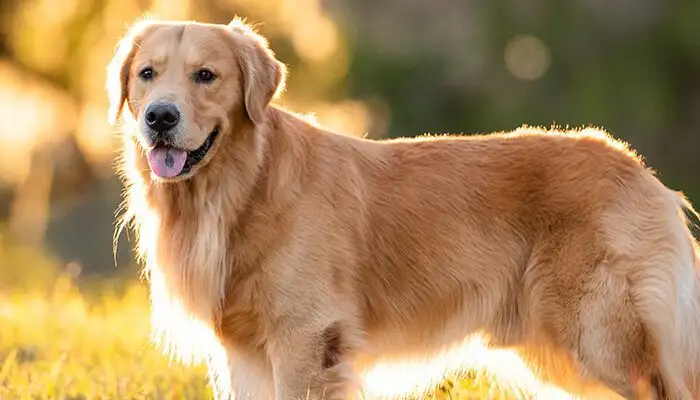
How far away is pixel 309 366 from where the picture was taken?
5.26 meters

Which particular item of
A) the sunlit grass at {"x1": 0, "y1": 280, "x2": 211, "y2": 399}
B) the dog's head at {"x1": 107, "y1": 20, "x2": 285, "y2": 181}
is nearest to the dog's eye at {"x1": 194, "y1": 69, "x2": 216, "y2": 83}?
the dog's head at {"x1": 107, "y1": 20, "x2": 285, "y2": 181}

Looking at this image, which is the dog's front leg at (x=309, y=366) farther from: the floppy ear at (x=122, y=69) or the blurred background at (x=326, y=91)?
the blurred background at (x=326, y=91)

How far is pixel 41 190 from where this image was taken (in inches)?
596

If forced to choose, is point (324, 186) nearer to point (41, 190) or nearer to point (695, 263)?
point (695, 263)

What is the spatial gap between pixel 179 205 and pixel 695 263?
2429 mm

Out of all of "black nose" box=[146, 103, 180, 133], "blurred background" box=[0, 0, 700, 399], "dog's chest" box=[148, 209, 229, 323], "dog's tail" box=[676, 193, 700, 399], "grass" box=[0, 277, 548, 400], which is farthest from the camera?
"blurred background" box=[0, 0, 700, 399]

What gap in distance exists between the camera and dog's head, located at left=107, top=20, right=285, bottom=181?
520 cm

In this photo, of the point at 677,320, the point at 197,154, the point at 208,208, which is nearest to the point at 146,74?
the point at 197,154

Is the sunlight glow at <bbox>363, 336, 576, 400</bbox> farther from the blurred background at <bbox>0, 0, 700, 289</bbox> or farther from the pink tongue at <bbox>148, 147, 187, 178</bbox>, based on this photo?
the blurred background at <bbox>0, 0, 700, 289</bbox>

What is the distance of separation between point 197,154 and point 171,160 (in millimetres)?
118

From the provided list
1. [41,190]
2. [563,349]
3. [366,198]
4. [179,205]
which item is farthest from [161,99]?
[41,190]

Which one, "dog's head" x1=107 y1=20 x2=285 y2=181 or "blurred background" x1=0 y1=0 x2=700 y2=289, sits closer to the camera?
"dog's head" x1=107 y1=20 x2=285 y2=181

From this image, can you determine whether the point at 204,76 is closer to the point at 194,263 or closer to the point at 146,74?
the point at 146,74

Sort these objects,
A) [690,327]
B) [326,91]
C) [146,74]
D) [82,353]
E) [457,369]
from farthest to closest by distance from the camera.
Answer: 1. [326,91]
2. [82,353]
3. [457,369]
4. [690,327]
5. [146,74]
